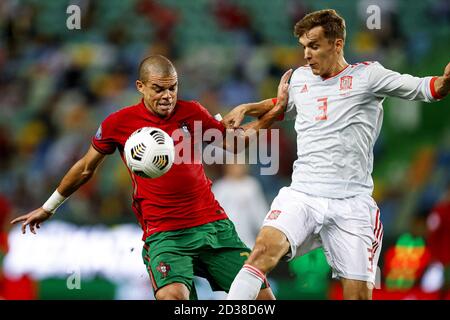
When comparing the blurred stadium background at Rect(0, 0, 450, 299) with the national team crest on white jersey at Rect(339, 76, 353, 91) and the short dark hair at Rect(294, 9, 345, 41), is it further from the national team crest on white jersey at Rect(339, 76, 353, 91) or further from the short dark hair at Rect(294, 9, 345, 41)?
the short dark hair at Rect(294, 9, 345, 41)

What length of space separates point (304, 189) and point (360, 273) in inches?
26.5

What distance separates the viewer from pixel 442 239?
9.46 m

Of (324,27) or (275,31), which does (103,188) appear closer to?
(275,31)

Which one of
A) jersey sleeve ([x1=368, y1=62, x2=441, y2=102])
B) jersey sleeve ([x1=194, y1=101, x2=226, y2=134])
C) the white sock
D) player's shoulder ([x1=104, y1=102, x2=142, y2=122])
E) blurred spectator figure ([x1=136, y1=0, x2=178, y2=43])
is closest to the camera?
the white sock

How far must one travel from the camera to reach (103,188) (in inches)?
442

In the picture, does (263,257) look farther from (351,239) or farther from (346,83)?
(346,83)

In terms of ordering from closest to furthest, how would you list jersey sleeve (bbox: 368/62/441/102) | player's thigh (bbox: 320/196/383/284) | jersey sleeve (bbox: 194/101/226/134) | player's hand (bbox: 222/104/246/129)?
jersey sleeve (bbox: 368/62/441/102) → player's thigh (bbox: 320/196/383/284) → jersey sleeve (bbox: 194/101/226/134) → player's hand (bbox: 222/104/246/129)

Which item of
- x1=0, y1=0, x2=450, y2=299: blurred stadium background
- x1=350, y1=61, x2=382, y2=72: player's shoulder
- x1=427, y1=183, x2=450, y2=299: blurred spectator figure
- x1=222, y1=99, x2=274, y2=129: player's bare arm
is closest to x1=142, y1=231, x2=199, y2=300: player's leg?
x1=222, y1=99, x2=274, y2=129: player's bare arm

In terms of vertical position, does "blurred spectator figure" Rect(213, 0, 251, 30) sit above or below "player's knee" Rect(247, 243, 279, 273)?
above

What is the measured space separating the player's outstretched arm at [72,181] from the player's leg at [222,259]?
3.08 ft

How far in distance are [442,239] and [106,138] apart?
4708 millimetres

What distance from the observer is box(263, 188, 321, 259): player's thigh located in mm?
5730

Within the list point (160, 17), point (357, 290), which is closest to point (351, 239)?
point (357, 290)

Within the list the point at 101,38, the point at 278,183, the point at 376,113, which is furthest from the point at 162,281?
the point at 101,38
